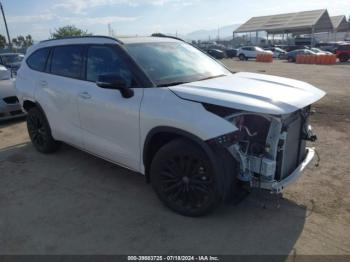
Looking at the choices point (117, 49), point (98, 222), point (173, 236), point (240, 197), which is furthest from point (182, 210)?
point (117, 49)

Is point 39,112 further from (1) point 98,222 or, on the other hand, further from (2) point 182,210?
(2) point 182,210

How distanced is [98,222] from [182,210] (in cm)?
90

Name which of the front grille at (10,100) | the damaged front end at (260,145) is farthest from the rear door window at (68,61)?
the front grille at (10,100)

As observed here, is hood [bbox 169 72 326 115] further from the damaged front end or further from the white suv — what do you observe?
the damaged front end

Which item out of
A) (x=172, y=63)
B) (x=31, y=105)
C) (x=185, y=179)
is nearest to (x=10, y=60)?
(x=31, y=105)

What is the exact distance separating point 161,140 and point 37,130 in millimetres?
2950

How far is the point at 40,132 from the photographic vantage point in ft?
18.5

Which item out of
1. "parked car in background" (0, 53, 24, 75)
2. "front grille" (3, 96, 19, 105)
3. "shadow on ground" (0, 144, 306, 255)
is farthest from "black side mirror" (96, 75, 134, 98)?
"parked car in background" (0, 53, 24, 75)

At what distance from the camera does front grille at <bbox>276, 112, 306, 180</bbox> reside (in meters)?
3.36

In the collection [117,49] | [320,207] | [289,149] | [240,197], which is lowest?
→ [320,207]

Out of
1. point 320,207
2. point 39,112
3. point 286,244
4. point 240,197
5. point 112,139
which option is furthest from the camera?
point 39,112

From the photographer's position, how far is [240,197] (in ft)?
11.2

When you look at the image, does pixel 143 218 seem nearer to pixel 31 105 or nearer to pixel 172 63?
pixel 172 63

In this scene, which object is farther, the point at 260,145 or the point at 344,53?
the point at 344,53
